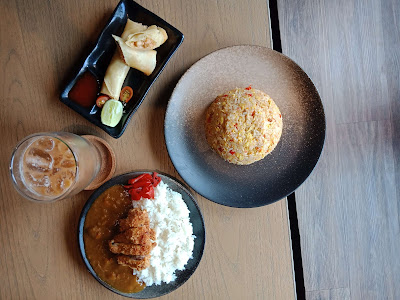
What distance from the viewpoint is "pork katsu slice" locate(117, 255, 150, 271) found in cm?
134

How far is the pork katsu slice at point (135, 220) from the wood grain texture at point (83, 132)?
179mm

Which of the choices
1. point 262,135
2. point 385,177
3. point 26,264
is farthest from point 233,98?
point 26,264

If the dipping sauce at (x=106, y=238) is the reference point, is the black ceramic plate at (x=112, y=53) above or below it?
above

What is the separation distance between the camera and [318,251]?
1661 millimetres

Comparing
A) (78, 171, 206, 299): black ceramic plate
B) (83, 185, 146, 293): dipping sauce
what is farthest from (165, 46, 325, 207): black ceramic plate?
(83, 185, 146, 293): dipping sauce

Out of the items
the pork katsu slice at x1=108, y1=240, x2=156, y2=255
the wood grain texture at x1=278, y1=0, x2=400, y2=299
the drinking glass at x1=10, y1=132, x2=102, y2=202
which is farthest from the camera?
the wood grain texture at x1=278, y1=0, x2=400, y2=299

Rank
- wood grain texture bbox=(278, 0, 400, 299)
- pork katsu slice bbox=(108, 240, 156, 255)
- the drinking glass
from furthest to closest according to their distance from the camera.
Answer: wood grain texture bbox=(278, 0, 400, 299), pork katsu slice bbox=(108, 240, 156, 255), the drinking glass

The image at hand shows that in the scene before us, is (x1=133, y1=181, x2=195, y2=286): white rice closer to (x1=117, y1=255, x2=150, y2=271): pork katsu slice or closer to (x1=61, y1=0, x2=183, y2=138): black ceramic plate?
(x1=117, y1=255, x2=150, y2=271): pork katsu slice

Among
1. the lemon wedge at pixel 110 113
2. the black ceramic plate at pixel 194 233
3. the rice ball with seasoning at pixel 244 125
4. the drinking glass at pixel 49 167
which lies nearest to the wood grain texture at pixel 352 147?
the rice ball with seasoning at pixel 244 125

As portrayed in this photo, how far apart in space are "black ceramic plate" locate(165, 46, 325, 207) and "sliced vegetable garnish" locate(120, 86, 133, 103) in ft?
0.53

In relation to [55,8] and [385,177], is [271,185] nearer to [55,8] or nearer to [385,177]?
[385,177]

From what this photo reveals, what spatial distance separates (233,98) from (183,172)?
0.33 meters

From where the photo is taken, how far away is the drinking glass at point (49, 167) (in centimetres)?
119

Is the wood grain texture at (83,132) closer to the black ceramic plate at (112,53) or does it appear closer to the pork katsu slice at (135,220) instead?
the black ceramic plate at (112,53)
